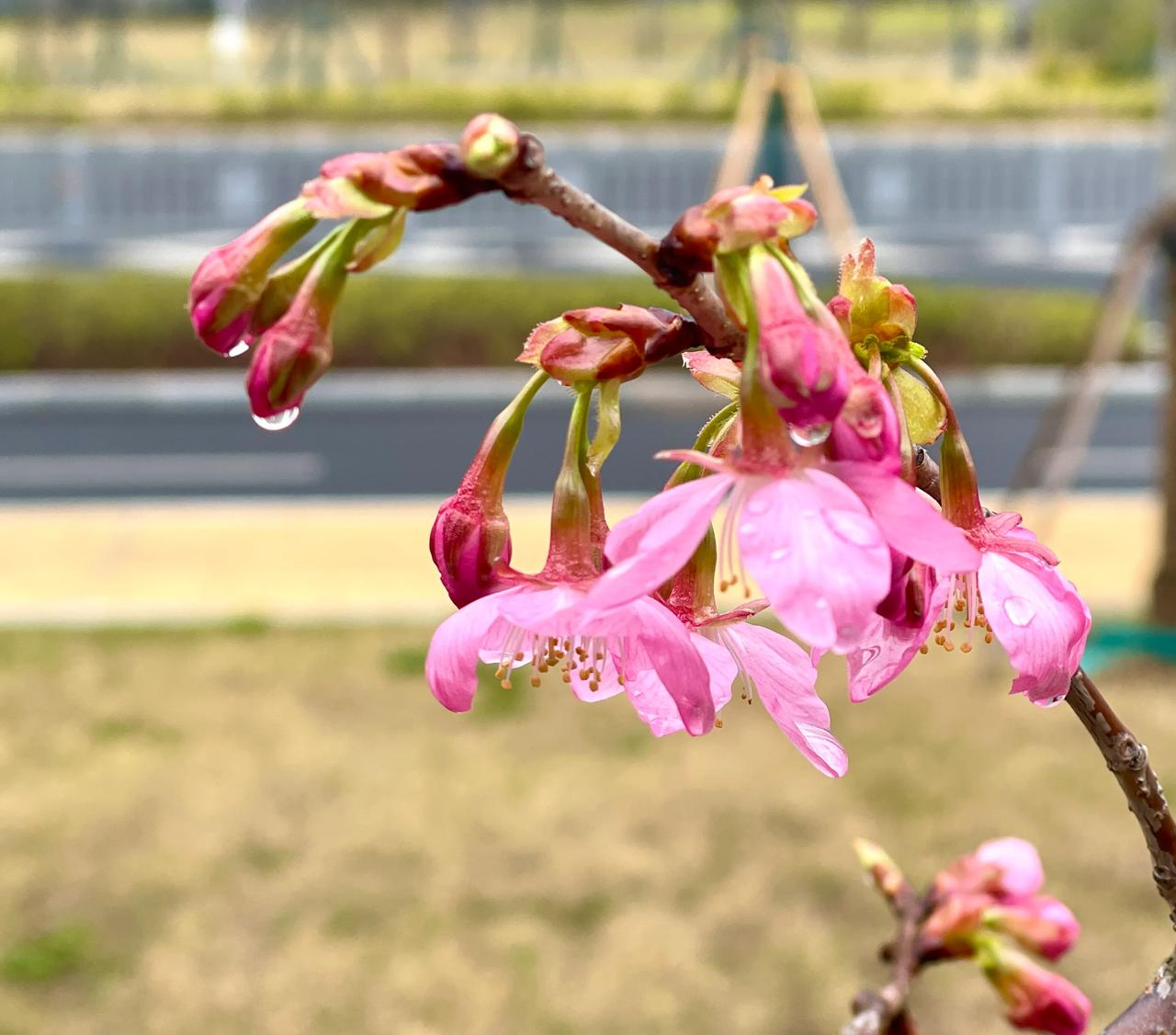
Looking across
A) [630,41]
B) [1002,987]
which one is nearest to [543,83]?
[630,41]

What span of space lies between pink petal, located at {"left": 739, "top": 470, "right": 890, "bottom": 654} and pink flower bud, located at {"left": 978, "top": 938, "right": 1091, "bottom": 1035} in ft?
1.91

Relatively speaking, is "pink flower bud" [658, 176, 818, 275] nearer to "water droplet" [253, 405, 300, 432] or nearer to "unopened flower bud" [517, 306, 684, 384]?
"unopened flower bud" [517, 306, 684, 384]

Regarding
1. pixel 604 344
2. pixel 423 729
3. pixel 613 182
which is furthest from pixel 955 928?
pixel 613 182

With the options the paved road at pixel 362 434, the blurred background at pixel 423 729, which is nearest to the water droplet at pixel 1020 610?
the blurred background at pixel 423 729

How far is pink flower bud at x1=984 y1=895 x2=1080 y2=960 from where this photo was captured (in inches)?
39.2

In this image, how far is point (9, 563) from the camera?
6082 mm

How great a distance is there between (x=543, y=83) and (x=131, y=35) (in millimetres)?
6385

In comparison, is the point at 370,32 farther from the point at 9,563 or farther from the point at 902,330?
the point at 902,330

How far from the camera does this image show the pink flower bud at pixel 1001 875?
1.05m

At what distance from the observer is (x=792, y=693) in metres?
0.58

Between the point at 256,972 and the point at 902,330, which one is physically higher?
the point at 902,330

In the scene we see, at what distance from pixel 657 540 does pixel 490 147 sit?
0.14 metres

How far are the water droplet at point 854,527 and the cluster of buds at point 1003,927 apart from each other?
598 millimetres

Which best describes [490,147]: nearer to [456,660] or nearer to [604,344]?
[604,344]
